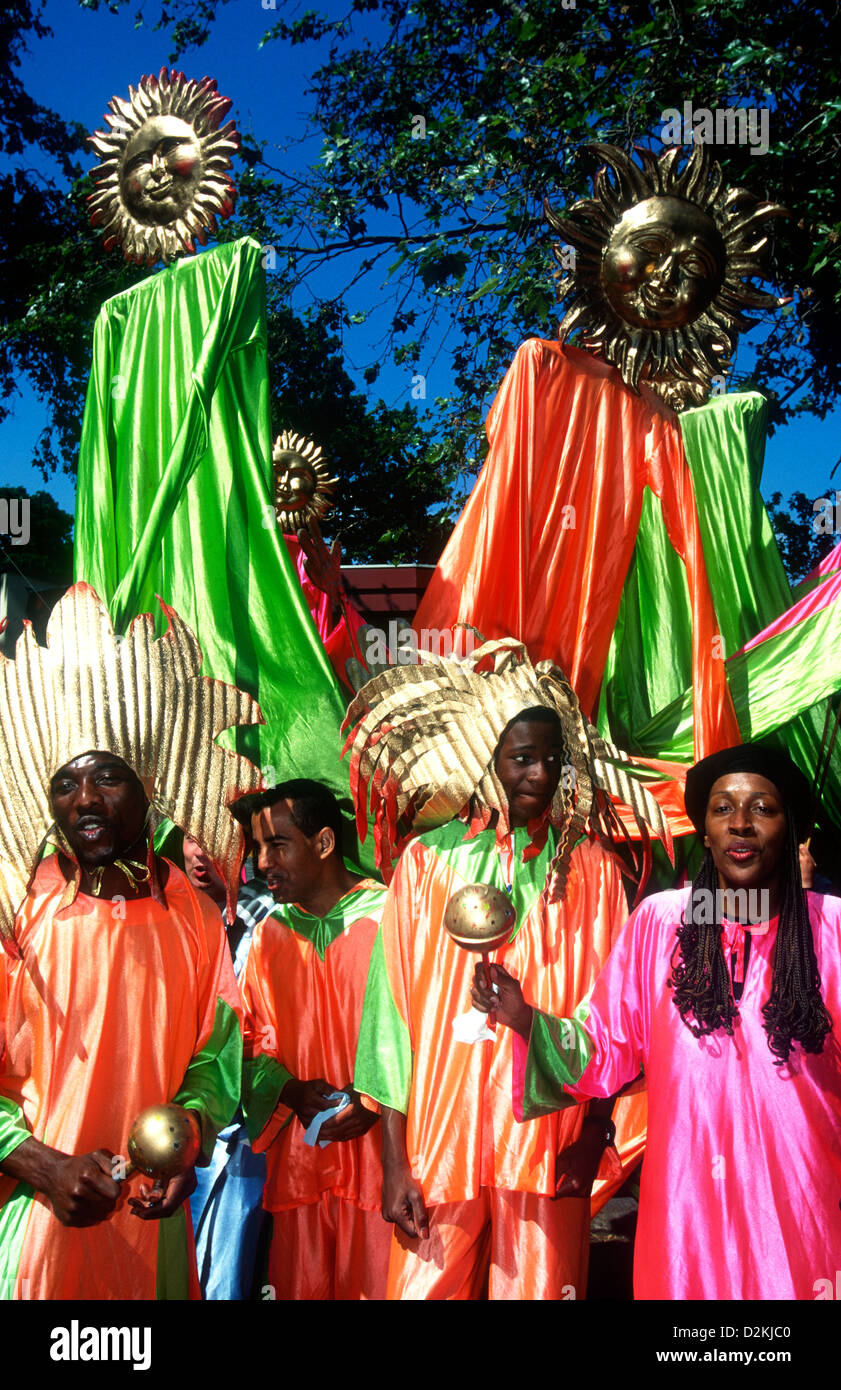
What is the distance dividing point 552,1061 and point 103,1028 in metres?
1.04

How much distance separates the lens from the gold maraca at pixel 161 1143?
8.95 feet

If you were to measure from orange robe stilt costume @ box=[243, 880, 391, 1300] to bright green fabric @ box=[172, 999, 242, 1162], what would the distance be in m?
0.29

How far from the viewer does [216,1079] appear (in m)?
2.98

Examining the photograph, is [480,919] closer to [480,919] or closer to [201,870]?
[480,919]

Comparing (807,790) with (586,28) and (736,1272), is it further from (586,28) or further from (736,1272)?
(586,28)

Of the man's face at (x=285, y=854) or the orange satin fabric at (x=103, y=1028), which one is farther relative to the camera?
the man's face at (x=285, y=854)

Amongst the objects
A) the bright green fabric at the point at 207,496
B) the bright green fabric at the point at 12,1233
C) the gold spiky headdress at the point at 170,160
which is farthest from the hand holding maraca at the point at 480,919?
the gold spiky headdress at the point at 170,160

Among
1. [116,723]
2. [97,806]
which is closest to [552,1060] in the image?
[97,806]

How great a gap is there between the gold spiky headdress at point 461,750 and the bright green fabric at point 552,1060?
0.54 metres

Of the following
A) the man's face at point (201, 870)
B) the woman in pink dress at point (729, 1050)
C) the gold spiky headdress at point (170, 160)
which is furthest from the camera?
the gold spiky headdress at point (170, 160)

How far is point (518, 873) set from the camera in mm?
3191

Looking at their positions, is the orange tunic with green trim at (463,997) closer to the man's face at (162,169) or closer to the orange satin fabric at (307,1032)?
the orange satin fabric at (307,1032)

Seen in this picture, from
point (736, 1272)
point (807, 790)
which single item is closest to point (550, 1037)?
point (736, 1272)
